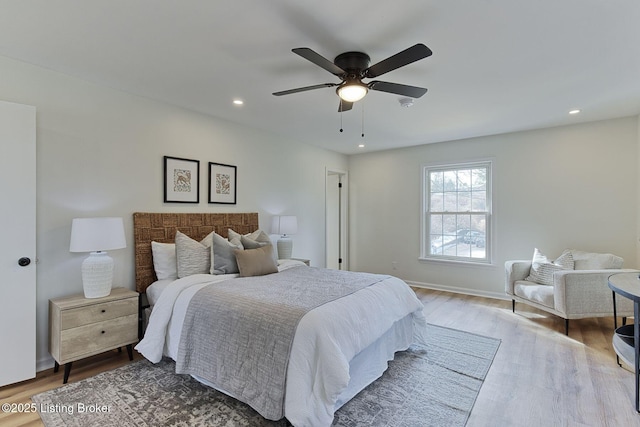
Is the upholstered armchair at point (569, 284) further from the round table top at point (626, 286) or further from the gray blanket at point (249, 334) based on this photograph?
the gray blanket at point (249, 334)

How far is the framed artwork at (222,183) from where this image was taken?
3.89 meters

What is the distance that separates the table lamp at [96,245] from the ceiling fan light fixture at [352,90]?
7.13 feet

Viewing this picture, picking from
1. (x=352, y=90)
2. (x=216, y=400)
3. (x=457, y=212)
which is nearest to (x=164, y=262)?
(x=216, y=400)

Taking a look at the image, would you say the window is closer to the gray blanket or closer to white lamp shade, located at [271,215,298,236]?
white lamp shade, located at [271,215,298,236]

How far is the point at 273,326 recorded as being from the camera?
1.99m

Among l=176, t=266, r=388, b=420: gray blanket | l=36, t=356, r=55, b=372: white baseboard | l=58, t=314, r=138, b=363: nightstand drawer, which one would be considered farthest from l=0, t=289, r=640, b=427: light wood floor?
l=176, t=266, r=388, b=420: gray blanket

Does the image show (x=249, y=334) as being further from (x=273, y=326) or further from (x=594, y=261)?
(x=594, y=261)

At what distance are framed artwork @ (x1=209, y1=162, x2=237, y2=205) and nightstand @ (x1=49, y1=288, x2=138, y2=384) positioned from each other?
1542 mm

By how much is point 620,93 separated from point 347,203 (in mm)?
4210

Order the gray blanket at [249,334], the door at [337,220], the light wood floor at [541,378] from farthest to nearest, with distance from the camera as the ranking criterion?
the door at [337,220]
the light wood floor at [541,378]
the gray blanket at [249,334]

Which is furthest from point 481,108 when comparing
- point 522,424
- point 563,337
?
point 522,424

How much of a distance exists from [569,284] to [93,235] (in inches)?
182

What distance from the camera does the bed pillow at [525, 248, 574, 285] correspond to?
3.81 m

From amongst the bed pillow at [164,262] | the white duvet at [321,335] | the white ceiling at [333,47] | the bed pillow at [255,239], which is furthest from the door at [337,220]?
the bed pillow at [164,262]
